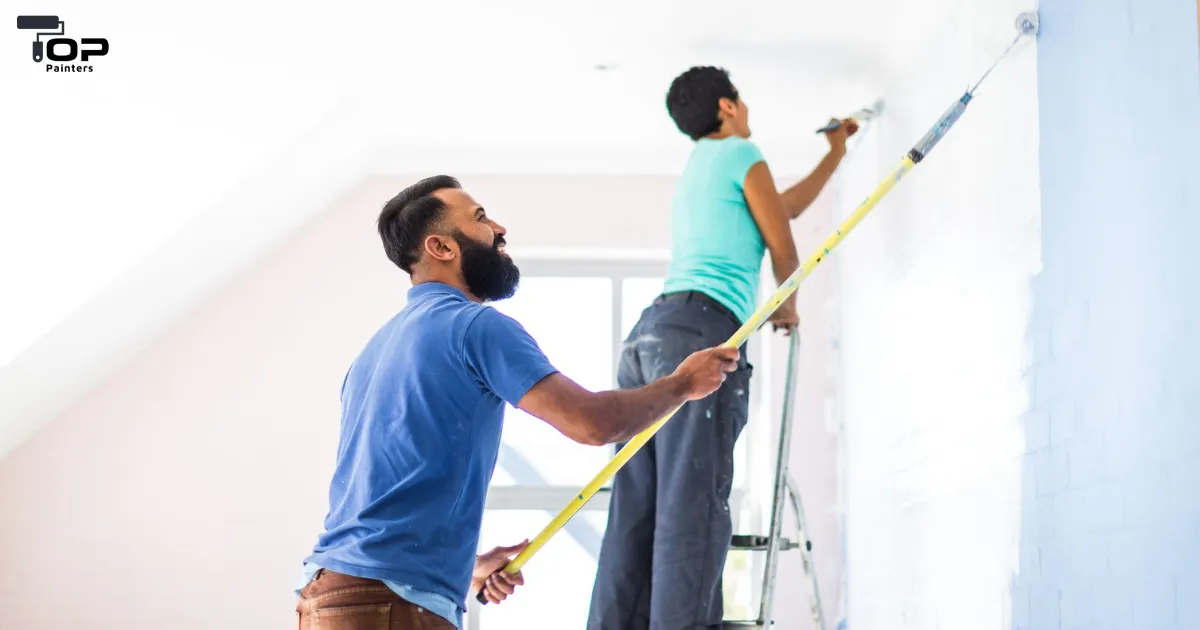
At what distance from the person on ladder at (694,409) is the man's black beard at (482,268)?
0.66m

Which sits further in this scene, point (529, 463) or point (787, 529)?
point (529, 463)

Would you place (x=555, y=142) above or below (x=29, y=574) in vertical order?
above

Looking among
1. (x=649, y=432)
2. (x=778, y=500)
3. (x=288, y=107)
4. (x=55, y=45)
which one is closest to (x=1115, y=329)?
(x=649, y=432)

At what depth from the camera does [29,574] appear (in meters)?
4.79

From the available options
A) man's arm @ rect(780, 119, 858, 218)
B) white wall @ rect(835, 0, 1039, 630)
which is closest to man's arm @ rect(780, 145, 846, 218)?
man's arm @ rect(780, 119, 858, 218)

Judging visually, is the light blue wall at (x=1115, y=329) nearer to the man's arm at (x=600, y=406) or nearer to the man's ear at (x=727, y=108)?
the man's arm at (x=600, y=406)

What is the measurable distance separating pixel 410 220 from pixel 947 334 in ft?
4.57

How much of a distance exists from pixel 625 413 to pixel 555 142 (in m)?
2.91

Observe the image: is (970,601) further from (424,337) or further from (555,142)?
(555,142)

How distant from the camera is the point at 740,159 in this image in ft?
9.20

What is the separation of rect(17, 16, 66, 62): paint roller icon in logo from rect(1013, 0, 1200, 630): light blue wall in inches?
83.1

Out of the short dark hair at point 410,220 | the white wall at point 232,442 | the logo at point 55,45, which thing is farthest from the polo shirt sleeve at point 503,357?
the white wall at point 232,442

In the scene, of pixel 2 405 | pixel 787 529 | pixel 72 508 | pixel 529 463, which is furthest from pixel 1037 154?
pixel 72 508

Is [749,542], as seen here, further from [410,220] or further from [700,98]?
[410,220]
